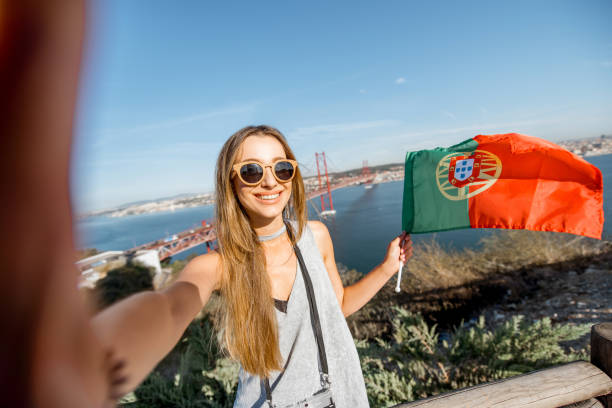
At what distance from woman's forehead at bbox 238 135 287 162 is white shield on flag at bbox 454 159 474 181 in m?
1.38

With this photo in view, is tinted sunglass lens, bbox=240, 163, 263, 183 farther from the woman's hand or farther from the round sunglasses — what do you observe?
the woman's hand

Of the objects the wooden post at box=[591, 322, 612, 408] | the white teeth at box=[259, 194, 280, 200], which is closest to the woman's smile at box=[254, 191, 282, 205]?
the white teeth at box=[259, 194, 280, 200]

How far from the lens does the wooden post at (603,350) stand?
160cm

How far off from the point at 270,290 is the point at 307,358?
0.35 m

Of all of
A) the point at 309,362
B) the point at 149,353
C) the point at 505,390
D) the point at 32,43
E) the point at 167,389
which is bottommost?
the point at 167,389

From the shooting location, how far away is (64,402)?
11.1 inches

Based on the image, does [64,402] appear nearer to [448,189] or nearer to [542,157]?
[448,189]

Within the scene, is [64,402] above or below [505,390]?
above

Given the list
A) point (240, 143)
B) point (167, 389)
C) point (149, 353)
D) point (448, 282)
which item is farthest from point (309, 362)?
point (448, 282)

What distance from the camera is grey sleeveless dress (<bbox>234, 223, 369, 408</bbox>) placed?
1.32 m

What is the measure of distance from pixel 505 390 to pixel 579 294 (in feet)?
22.8

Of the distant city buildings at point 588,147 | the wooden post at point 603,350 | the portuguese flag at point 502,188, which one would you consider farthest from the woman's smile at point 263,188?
the distant city buildings at point 588,147

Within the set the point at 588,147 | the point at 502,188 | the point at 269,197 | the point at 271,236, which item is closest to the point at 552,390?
the point at 502,188

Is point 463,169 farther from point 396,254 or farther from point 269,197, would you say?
point 269,197
